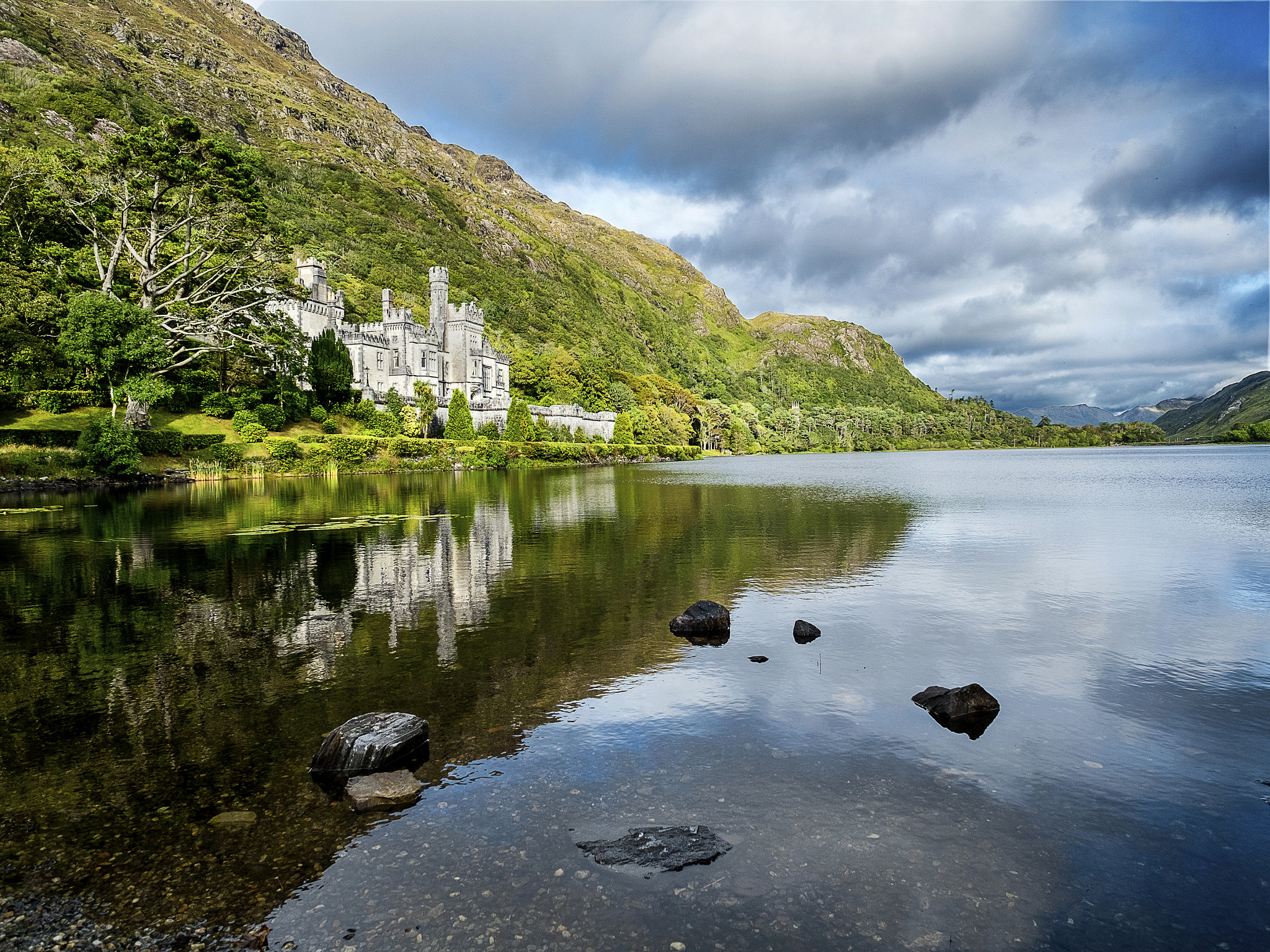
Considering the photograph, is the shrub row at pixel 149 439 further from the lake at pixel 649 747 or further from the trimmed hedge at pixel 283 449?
the lake at pixel 649 747

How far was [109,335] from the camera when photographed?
42.2 metres

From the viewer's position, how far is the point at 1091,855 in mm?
→ 5691

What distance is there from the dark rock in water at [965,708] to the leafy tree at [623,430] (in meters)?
100

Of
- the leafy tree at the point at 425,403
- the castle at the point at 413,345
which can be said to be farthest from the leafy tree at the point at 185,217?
the leafy tree at the point at 425,403

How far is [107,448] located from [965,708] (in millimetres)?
48434

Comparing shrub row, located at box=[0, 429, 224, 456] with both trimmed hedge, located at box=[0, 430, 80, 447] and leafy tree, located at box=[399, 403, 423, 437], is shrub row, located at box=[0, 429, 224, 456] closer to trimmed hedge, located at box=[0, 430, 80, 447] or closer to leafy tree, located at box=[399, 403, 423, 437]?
trimmed hedge, located at box=[0, 430, 80, 447]

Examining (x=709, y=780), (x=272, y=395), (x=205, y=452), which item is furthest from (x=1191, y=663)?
(x=272, y=395)

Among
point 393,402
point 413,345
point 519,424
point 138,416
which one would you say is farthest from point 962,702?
point 413,345

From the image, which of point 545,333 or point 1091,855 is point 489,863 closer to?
point 1091,855

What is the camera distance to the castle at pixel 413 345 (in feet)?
260

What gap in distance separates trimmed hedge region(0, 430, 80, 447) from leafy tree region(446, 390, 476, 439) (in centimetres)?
3576

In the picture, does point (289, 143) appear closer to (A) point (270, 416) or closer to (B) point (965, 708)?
(A) point (270, 416)

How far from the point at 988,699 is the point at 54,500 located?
1692 inches

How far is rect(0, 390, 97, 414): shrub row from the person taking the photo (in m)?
46.5
